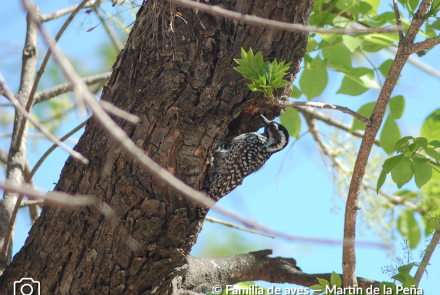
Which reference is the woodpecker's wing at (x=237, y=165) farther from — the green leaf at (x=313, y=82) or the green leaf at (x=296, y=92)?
the green leaf at (x=313, y=82)

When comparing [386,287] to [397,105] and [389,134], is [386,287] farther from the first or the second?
[397,105]

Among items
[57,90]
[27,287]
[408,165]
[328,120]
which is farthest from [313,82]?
[27,287]

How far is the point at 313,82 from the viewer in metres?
3.26

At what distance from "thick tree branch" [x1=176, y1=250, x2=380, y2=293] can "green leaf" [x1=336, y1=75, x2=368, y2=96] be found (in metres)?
1.52

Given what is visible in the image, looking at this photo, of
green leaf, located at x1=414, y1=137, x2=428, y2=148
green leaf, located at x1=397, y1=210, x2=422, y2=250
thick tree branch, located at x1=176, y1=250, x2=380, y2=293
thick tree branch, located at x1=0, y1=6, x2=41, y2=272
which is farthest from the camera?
green leaf, located at x1=397, y1=210, x2=422, y2=250

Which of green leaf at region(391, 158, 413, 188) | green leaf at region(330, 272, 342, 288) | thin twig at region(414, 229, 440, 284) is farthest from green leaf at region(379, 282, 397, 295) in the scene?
green leaf at region(391, 158, 413, 188)

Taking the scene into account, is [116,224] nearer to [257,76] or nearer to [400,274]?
[257,76]

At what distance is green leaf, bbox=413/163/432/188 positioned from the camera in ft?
8.08

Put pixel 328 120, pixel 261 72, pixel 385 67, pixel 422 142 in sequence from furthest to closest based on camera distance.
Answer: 1. pixel 328 120
2. pixel 385 67
3. pixel 422 142
4. pixel 261 72

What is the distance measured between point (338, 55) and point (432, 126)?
1020mm

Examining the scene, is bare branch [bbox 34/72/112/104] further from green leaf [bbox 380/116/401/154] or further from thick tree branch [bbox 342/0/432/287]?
green leaf [bbox 380/116/401/154]

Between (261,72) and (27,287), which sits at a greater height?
(261,72)

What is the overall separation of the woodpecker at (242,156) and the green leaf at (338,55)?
2.31ft

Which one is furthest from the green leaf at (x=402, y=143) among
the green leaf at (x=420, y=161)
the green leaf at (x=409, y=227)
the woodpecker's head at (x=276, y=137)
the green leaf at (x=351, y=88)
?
the green leaf at (x=409, y=227)
